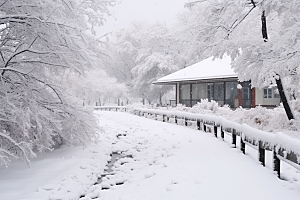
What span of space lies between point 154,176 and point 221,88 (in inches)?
928

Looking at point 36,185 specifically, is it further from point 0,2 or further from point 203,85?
point 203,85

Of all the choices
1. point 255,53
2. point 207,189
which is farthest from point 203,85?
point 207,189

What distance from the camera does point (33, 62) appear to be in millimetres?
6262

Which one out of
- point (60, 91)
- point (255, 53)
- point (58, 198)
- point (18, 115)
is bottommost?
point (58, 198)

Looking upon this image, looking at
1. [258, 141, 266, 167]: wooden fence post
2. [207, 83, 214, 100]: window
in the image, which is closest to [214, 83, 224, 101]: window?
[207, 83, 214, 100]: window

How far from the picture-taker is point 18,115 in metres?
5.53

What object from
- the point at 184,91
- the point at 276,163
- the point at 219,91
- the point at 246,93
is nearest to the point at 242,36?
the point at 276,163

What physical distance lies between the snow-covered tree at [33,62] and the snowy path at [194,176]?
203 cm

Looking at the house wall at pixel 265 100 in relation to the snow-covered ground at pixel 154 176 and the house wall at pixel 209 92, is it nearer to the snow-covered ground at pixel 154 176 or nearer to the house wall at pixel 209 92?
the house wall at pixel 209 92

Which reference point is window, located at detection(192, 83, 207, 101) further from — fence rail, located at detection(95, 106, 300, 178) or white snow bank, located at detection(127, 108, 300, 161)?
white snow bank, located at detection(127, 108, 300, 161)

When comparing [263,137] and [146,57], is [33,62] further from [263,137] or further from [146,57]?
[146,57]

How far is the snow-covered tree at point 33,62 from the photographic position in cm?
540

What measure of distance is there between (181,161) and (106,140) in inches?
172

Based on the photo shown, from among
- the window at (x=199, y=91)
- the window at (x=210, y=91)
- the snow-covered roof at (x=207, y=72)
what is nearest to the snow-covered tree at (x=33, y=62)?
the snow-covered roof at (x=207, y=72)
